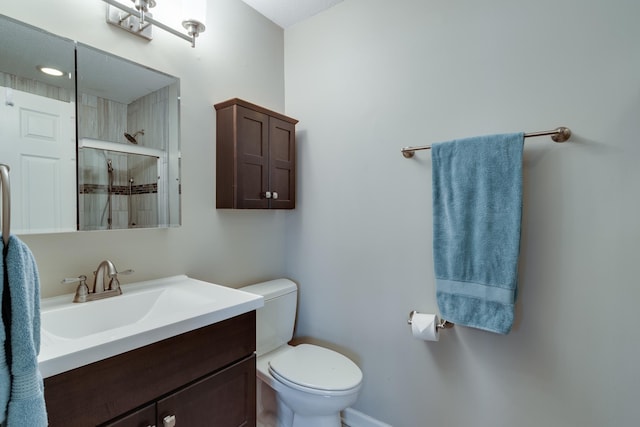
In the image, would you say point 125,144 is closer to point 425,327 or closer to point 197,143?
point 197,143

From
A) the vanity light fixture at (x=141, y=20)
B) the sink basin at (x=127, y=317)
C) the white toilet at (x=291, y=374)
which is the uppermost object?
the vanity light fixture at (x=141, y=20)

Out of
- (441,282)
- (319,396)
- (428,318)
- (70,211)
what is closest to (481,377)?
(428,318)

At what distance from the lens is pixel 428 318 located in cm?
139

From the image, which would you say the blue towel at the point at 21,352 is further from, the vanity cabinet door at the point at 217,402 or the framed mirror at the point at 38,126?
the framed mirror at the point at 38,126

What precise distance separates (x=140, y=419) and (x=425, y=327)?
1.11 meters

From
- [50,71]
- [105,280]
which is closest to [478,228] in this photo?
[105,280]

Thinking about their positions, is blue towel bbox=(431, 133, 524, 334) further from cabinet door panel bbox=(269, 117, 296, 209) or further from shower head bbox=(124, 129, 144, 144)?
shower head bbox=(124, 129, 144, 144)

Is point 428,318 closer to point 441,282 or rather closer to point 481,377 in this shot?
point 441,282

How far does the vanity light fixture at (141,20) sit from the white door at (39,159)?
0.40 metres

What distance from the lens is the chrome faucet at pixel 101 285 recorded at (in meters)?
1.11

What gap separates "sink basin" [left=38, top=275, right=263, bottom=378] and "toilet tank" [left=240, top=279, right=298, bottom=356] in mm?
402

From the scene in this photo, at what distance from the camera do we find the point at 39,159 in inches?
41.7

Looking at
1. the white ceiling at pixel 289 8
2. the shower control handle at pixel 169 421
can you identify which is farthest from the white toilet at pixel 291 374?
the white ceiling at pixel 289 8

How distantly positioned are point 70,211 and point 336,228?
1.23 m
